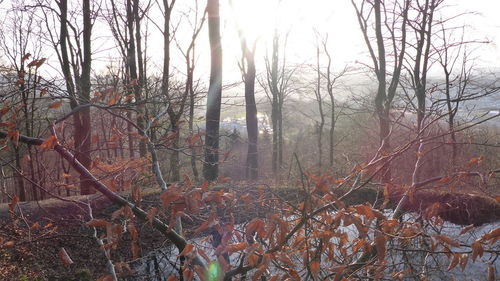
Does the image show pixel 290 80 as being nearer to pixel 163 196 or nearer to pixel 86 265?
pixel 86 265

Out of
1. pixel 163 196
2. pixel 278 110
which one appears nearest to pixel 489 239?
pixel 163 196

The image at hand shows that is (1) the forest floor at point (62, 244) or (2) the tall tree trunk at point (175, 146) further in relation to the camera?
(1) the forest floor at point (62, 244)

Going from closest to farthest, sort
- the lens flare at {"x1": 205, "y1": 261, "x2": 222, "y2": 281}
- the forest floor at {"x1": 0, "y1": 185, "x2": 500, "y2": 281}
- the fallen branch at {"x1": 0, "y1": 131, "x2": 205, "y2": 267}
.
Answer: the lens flare at {"x1": 205, "y1": 261, "x2": 222, "y2": 281} → the fallen branch at {"x1": 0, "y1": 131, "x2": 205, "y2": 267} → the forest floor at {"x1": 0, "y1": 185, "x2": 500, "y2": 281}

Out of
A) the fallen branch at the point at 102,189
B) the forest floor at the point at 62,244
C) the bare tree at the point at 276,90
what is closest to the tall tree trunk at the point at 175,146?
the forest floor at the point at 62,244

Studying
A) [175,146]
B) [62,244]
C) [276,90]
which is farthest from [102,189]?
[276,90]

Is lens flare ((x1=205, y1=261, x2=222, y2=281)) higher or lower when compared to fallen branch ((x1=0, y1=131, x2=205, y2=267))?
lower

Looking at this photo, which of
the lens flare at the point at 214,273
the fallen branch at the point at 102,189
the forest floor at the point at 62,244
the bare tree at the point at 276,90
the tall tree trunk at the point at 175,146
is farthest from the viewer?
the bare tree at the point at 276,90

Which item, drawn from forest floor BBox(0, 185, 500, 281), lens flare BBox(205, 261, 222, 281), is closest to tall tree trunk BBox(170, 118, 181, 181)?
forest floor BBox(0, 185, 500, 281)

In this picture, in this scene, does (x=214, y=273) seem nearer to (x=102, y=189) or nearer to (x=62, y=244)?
(x=102, y=189)

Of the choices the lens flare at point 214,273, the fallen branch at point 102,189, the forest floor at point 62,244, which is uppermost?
the fallen branch at point 102,189

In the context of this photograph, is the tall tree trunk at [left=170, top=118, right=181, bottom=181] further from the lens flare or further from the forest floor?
the lens flare

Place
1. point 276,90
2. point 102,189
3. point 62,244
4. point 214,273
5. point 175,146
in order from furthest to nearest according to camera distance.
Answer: point 276,90 → point 62,244 → point 175,146 → point 102,189 → point 214,273

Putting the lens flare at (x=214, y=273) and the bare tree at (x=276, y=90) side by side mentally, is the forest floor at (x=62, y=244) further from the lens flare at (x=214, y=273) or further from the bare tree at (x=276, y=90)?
the bare tree at (x=276, y=90)

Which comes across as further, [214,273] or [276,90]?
[276,90]
